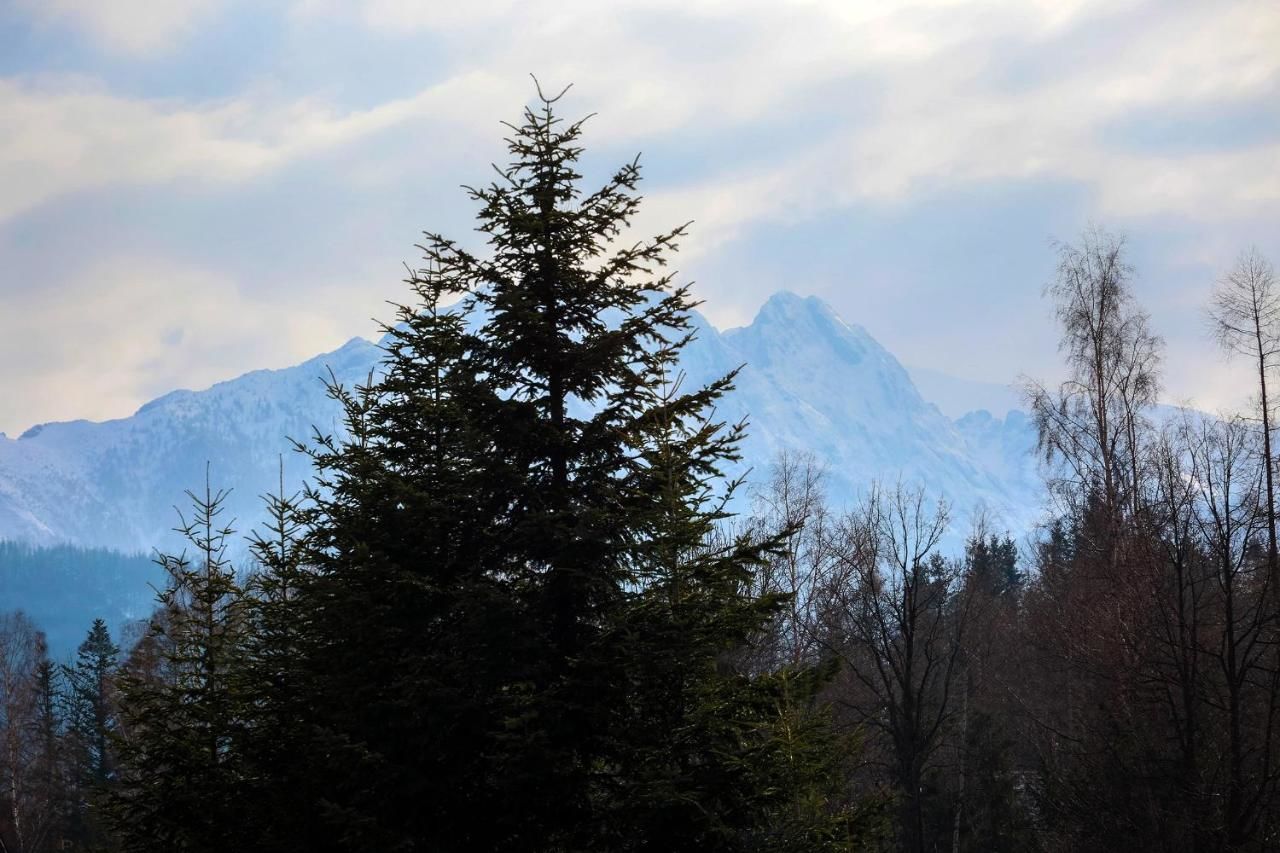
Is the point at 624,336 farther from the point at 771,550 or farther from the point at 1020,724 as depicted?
the point at 1020,724

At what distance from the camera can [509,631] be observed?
416 inches

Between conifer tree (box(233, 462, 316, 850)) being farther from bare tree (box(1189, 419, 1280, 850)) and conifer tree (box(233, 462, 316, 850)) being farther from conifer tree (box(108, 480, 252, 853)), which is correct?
bare tree (box(1189, 419, 1280, 850))

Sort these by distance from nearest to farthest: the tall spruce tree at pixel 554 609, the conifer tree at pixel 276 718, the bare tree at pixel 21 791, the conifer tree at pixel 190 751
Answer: the tall spruce tree at pixel 554 609 → the conifer tree at pixel 276 718 → the conifer tree at pixel 190 751 → the bare tree at pixel 21 791

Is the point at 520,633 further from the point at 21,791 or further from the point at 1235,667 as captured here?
the point at 21,791

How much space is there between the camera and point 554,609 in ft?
36.5

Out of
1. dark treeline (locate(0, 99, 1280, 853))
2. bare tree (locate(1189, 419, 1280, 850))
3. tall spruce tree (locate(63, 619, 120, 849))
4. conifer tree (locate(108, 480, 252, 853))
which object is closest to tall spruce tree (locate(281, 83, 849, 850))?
dark treeline (locate(0, 99, 1280, 853))

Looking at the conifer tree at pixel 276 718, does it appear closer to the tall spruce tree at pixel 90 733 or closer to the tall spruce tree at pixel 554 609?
the tall spruce tree at pixel 554 609

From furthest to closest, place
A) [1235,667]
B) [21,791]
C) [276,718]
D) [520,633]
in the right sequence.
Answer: [21,791]
[1235,667]
[276,718]
[520,633]

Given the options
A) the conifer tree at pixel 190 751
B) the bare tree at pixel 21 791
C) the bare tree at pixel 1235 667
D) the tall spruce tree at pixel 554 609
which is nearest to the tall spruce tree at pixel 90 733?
the bare tree at pixel 21 791

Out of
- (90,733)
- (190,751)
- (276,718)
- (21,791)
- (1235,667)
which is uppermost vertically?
(1235,667)

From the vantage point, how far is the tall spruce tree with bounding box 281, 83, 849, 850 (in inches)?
405

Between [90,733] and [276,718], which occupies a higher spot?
[90,733]

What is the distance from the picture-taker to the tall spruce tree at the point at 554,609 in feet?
33.8

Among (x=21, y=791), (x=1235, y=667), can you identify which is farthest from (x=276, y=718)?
(x=21, y=791)
